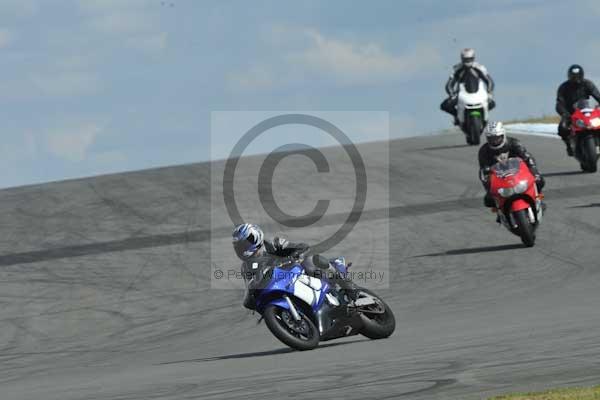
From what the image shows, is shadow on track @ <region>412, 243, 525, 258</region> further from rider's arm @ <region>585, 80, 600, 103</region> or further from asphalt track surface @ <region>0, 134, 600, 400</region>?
rider's arm @ <region>585, 80, 600, 103</region>

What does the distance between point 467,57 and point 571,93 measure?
548 cm

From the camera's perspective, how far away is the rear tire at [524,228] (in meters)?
17.1

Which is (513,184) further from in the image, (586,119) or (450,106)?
(450,106)

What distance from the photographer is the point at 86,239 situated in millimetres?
21422

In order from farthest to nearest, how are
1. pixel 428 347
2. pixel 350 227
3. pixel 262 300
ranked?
pixel 350 227 < pixel 262 300 < pixel 428 347

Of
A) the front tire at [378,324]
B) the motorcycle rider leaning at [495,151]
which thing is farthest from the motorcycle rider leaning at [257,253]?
the motorcycle rider leaning at [495,151]

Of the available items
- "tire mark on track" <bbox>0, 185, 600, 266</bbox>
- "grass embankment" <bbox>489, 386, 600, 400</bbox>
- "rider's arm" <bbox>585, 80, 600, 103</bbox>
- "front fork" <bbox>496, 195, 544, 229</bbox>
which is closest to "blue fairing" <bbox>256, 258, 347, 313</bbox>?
"grass embankment" <bbox>489, 386, 600, 400</bbox>

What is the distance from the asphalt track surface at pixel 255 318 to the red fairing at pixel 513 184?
0.72 m

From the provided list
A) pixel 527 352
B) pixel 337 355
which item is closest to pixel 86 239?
pixel 337 355

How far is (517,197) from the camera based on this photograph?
1712cm

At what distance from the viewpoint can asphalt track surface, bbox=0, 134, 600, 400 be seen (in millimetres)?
8641

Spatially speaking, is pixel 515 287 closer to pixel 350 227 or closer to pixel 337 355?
pixel 337 355

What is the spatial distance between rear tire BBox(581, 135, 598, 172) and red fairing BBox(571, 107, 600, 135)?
1.02ft

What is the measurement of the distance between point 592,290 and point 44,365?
5750 mm
